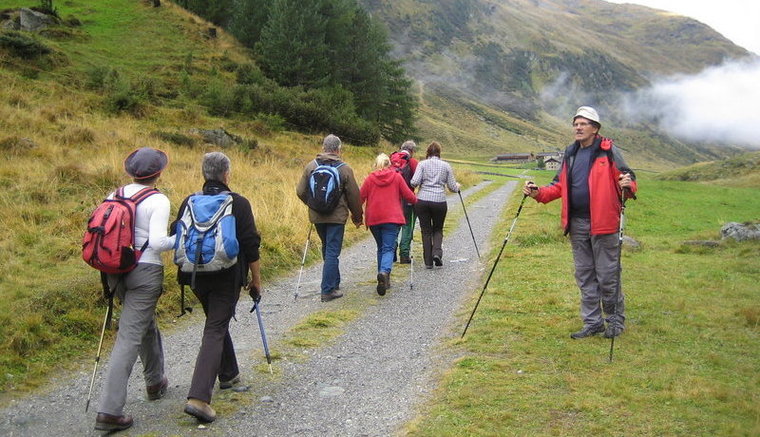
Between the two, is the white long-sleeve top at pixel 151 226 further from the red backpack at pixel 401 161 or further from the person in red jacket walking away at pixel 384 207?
the red backpack at pixel 401 161

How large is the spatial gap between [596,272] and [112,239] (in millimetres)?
5293

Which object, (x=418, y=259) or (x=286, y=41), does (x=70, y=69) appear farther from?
(x=418, y=259)

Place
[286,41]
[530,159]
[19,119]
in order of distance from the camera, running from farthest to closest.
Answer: [530,159] → [286,41] → [19,119]

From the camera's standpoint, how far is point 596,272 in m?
7.10

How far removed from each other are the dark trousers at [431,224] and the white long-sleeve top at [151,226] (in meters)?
7.33

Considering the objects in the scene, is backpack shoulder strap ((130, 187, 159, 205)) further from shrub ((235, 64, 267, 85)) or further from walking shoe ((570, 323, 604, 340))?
shrub ((235, 64, 267, 85))

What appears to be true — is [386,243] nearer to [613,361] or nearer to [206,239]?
[613,361]

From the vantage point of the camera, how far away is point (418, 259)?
1334 centimetres

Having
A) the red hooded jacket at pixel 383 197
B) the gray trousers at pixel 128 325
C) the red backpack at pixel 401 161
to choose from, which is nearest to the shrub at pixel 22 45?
the red backpack at pixel 401 161

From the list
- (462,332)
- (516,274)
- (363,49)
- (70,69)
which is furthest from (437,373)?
(363,49)

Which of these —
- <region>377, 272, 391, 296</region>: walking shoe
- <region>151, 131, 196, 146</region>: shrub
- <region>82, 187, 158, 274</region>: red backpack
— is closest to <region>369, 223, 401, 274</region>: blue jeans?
<region>377, 272, 391, 296</region>: walking shoe

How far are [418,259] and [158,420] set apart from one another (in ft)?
28.3

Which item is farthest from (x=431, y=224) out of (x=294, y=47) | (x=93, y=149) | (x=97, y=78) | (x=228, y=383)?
(x=294, y=47)

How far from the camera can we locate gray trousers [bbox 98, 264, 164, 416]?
494 cm
